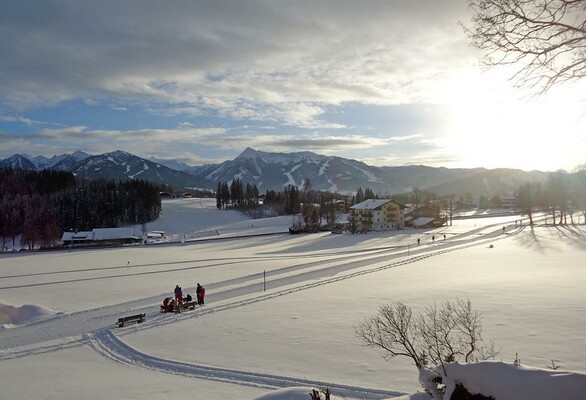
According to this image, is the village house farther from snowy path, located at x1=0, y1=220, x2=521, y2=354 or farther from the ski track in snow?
the ski track in snow

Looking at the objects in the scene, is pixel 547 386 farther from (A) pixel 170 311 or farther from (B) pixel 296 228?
(B) pixel 296 228

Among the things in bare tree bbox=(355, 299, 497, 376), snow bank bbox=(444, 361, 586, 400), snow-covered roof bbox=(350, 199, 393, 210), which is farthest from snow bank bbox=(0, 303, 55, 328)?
snow-covered roof bbox=(350, 199, 393, 210)

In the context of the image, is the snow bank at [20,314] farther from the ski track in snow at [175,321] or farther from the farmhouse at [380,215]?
the farmhouse at [380,215]

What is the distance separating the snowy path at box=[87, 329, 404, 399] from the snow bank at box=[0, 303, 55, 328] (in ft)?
27.5

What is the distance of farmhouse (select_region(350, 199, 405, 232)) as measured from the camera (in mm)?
107375

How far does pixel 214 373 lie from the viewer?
15008mm

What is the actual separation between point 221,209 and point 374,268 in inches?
4946

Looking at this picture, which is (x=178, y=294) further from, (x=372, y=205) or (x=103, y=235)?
(x=372, y=205)

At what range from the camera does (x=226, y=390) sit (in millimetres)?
13359

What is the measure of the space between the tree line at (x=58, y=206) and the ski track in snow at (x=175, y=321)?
276 ft

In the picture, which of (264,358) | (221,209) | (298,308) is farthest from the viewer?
(221,209)

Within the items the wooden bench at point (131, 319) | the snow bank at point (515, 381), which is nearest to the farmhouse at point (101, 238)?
the wooden bench at point (131, 319)

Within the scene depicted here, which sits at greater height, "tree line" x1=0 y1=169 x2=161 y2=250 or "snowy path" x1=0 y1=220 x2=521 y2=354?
"tree line" x1=0 y1=169 x2=161 y2=250

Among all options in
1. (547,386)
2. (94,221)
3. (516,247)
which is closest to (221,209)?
(94,221)
